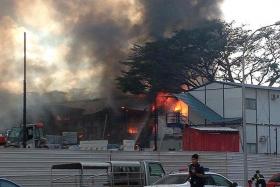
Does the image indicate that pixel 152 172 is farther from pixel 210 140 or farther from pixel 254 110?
pixel 254 110

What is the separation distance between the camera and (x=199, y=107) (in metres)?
50.1

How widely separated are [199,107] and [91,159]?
2506 centimetres

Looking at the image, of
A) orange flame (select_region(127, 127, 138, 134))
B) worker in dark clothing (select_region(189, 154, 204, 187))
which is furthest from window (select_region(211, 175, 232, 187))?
orange flame (select_region(127, 127, 138, 134))

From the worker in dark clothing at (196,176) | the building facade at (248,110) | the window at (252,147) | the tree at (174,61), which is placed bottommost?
the worker in dark clothing at (196,176)

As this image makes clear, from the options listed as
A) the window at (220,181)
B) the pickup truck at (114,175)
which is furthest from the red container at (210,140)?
the window at (220,181)

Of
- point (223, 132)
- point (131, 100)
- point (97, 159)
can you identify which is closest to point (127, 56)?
point (131, 100)

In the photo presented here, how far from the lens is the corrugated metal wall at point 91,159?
934 inches

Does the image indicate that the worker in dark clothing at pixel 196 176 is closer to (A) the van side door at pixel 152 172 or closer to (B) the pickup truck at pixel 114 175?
(B) the pickup truck at pixel 114 175

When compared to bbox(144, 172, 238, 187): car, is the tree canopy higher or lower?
higher

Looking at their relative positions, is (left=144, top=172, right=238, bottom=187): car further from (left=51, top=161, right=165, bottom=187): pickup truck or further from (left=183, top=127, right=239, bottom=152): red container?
(left=183, top=127, right=239, bottom=152): red container

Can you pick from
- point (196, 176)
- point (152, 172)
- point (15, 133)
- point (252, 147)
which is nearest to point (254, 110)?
point (252, 147)

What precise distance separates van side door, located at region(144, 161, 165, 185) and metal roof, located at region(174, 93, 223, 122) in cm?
2496

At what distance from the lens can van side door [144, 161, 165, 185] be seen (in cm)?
2375

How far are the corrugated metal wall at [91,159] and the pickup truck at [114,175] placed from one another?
0.64 meters
